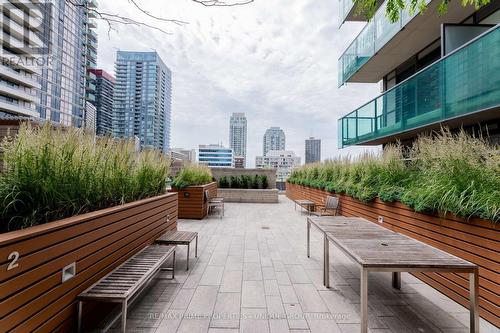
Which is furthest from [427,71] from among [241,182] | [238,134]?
[238,134]

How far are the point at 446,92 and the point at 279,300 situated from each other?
544 centimetres

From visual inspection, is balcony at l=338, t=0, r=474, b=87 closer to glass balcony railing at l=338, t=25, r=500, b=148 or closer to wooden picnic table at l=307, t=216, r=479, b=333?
glass balcony railing at l=338, t=25, r=500, b=148

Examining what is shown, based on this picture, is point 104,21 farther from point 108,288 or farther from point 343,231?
point 343,231

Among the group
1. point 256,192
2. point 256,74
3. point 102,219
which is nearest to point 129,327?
point 102,219

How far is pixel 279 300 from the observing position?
8.14 ft

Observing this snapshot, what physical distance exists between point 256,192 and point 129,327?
938cm

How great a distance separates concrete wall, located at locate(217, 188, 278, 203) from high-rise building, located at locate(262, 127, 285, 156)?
92508 mm

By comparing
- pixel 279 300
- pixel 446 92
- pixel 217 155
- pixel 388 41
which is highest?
pixel 217 155

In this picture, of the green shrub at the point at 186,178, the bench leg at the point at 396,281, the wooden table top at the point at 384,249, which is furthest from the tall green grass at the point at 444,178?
the green shrub at the point at 186,178

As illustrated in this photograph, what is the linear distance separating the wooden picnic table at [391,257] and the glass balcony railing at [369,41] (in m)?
6.02

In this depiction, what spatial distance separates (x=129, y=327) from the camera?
1.99 metres

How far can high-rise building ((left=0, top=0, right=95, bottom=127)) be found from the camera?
30.7 m

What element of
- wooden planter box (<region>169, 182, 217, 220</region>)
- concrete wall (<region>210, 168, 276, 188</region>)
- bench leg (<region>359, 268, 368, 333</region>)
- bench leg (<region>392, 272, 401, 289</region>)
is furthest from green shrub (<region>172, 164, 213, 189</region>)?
bench leg (<region>359, 268, 368, 333</region>)

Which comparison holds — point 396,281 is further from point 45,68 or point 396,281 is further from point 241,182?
point 45,68
